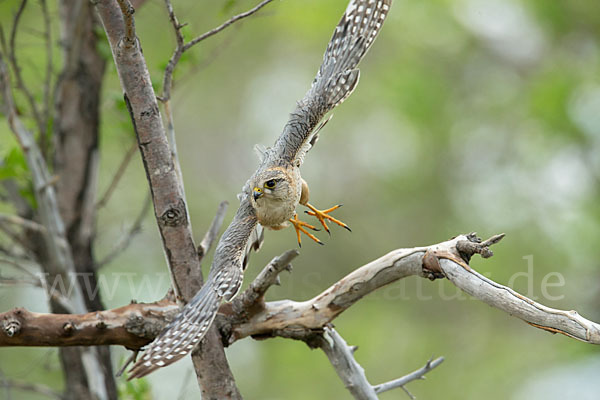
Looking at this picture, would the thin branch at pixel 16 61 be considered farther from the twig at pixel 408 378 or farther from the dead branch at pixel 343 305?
the twig at pixel 408 378

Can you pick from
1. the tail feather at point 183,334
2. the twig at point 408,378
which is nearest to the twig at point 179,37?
the tail feather at point 183,334

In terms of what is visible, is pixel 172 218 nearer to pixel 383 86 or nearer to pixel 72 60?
pixel 72 60

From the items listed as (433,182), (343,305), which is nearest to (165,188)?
(343,305)

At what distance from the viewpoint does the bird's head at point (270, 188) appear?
6.25 ft

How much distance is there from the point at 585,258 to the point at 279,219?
3669 millimetres

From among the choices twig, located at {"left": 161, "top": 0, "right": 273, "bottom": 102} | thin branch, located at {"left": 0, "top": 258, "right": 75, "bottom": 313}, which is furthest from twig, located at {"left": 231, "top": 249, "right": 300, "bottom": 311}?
thin branch, located at {"left": 0, "top": 258, "right": 75, "bottom": 313}

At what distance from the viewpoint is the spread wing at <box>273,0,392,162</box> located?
2.08 meters

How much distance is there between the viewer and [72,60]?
2.70 meters

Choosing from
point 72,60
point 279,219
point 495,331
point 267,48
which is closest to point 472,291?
point 279,219

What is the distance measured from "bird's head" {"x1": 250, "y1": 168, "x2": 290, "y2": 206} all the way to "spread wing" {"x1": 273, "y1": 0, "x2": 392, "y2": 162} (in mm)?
156

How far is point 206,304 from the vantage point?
168 centimetres

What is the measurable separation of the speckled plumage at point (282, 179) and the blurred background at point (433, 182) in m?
2.58

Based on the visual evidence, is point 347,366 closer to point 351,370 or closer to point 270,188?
point 351,370

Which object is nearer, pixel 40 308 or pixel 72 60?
pixel 72 60
